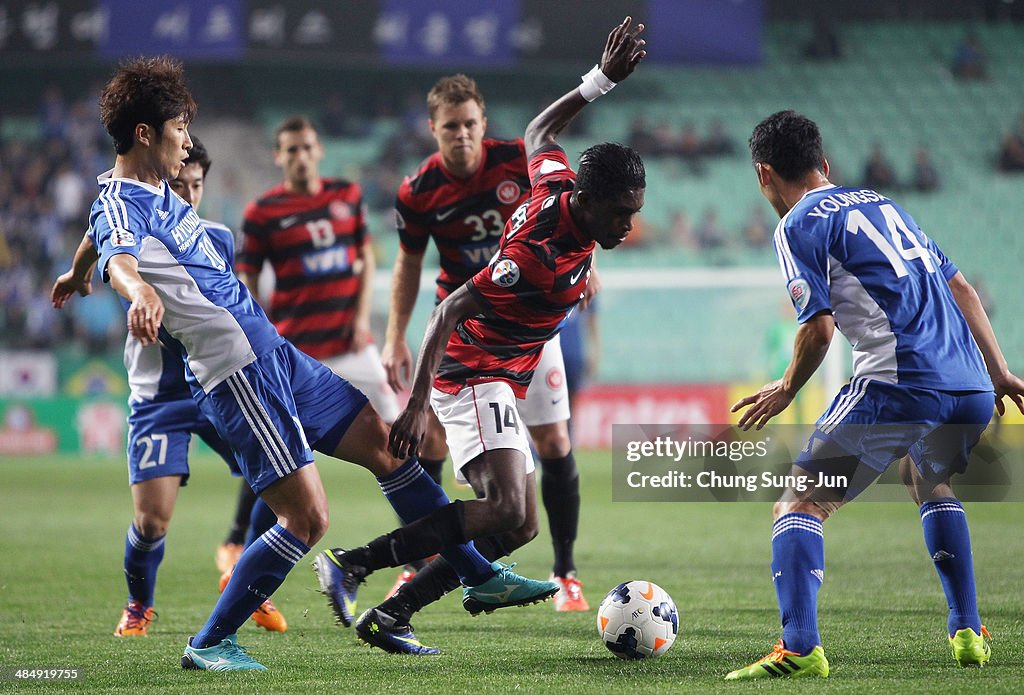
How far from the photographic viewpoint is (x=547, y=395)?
18.2ft

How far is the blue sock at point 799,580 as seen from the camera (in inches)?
148

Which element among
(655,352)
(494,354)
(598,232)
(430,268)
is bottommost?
(494,354)

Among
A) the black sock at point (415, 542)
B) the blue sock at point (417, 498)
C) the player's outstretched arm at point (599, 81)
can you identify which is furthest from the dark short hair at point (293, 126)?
the black sock at point (415, 542)

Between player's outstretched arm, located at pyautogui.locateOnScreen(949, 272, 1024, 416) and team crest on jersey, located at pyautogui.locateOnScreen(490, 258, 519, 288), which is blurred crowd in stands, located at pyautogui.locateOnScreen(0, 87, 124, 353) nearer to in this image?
team crest on jersey, located at pyautogui.locateOnScreen(490, 258, 519, 288)

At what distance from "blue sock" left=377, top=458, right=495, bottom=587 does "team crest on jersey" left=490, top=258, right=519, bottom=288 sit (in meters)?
0.83

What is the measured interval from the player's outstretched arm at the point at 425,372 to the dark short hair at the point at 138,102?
3.95 ft

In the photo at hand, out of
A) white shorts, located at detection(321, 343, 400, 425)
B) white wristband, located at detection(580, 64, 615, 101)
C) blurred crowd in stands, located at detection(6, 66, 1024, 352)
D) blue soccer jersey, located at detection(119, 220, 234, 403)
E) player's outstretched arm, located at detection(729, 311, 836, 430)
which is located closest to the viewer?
player's outstretched arm, located at detection(729, 311, 836, 430)

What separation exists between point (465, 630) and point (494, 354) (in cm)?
126

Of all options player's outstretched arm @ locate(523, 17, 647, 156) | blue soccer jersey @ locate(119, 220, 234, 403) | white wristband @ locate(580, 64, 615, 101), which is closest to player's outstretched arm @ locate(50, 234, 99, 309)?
blue soccer jersey @ locate(119, 220, 234, 403)

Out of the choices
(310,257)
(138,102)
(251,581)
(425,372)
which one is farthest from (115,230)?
(310,257)

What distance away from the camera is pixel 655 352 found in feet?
61.3

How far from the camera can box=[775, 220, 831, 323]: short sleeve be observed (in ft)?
12.4

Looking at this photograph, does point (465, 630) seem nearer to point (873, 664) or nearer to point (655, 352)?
point (873, 664)

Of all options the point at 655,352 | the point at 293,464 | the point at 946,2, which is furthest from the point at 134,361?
the point at 946,2
